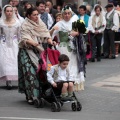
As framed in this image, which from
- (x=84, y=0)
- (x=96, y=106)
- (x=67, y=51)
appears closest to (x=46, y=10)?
(x=67, y=51)

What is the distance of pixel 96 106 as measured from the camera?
33.9 ft

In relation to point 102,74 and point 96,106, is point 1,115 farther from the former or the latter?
point 102,74

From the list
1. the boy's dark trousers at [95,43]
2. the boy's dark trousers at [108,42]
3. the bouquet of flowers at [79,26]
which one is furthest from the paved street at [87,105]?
Result: the boy's dark trousers at [108,42]

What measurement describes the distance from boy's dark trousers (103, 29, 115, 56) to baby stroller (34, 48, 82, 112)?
8548mm

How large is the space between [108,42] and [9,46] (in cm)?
703

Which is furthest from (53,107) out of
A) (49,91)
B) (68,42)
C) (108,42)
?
(108,42)

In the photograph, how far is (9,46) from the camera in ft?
40.9

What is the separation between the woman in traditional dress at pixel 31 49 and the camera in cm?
1042

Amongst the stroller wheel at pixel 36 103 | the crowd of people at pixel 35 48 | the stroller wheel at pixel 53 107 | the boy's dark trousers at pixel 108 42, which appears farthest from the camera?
the boy's dark trousers at pixel 108 42

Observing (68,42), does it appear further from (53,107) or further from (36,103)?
(53,107)

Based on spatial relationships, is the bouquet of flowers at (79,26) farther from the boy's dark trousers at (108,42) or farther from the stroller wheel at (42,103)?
the boy's dark trousers at (108,42)

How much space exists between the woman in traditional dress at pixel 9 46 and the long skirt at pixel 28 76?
1629mm

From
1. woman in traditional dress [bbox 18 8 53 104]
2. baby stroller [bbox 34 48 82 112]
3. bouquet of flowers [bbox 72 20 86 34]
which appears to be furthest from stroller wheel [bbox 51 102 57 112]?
bouquet of flowers [bbox 72 20 86 34]

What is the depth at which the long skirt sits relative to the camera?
10.4 meters
